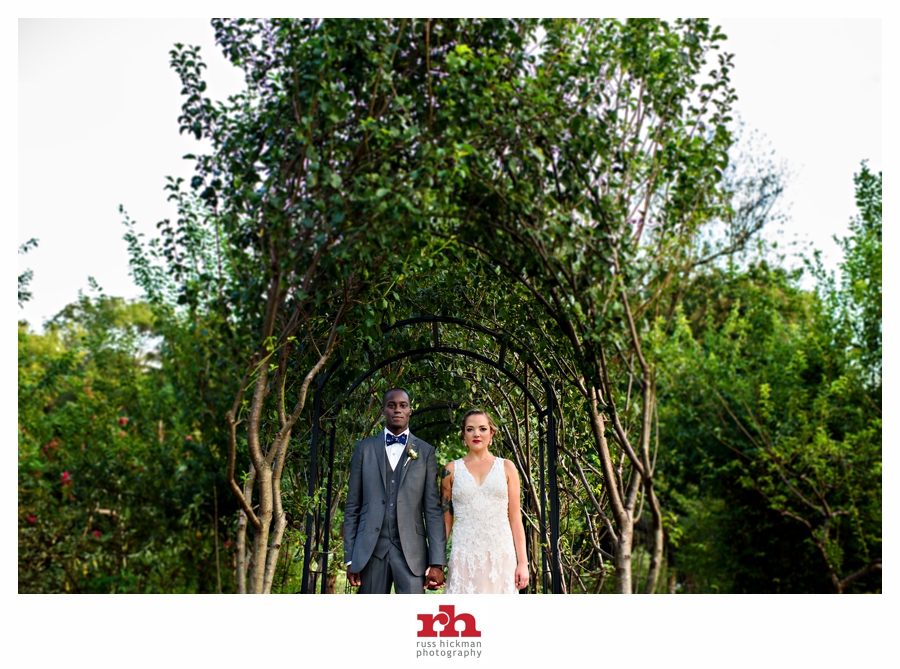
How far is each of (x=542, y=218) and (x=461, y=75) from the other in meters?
0.74

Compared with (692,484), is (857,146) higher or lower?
higher

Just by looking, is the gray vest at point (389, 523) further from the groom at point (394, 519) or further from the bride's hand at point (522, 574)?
the bride's hand at point (522, 574)

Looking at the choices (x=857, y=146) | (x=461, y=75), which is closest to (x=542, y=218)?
(x=461, y=75)

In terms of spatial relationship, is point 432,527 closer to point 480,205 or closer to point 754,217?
point 480,205

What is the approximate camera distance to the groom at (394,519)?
355 centimetres

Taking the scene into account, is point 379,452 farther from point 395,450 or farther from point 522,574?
point 522,574

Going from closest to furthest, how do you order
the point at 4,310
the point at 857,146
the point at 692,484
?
1. the point at 4,310
2. the point at 857,146
3. the point at 692,484

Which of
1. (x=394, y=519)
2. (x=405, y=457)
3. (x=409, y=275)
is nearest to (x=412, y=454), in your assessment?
(x=405, y=457)

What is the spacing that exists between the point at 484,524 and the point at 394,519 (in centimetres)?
45

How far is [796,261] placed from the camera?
9352mm

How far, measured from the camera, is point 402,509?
11.7 ft

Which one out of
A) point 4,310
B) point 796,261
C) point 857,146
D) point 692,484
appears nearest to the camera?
point 4,310
